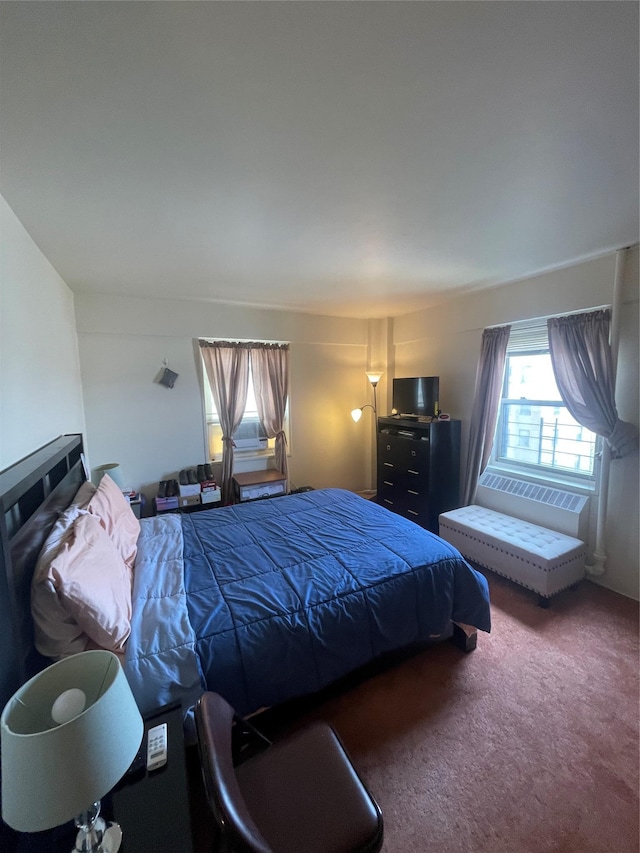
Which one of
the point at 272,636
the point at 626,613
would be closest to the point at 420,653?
the point at 272,636

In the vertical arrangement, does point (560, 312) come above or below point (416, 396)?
above

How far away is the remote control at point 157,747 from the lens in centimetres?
96

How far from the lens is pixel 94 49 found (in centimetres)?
86

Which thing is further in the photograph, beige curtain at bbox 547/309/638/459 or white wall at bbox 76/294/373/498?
white wall at bbox 76/294/373/498

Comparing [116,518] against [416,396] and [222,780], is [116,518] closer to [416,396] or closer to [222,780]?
[222,780]

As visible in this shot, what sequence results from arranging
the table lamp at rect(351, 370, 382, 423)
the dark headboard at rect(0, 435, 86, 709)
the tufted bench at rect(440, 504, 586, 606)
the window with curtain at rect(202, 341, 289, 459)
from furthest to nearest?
1. the table lamp at rect(351, 370, 382, 423)
2. the window with curtain at rect(202, 341, 289, 459)
3. the tufted bench at rect(440, 504, 586, 606)
4. the dark headboard at rect(0, 435, 86, 709)

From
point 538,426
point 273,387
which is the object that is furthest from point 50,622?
point 538,426

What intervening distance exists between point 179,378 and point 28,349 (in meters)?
1.88

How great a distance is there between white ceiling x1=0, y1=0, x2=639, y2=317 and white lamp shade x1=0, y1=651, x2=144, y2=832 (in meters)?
1.54

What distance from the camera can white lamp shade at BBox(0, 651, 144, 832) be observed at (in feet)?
1.93

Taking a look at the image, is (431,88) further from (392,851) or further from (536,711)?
(536,711)

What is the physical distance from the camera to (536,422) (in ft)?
10.0

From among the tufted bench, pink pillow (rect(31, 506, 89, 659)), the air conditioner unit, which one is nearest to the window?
the tufted bench

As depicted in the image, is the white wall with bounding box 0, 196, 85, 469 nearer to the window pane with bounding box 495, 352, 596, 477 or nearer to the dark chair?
the dark chair
